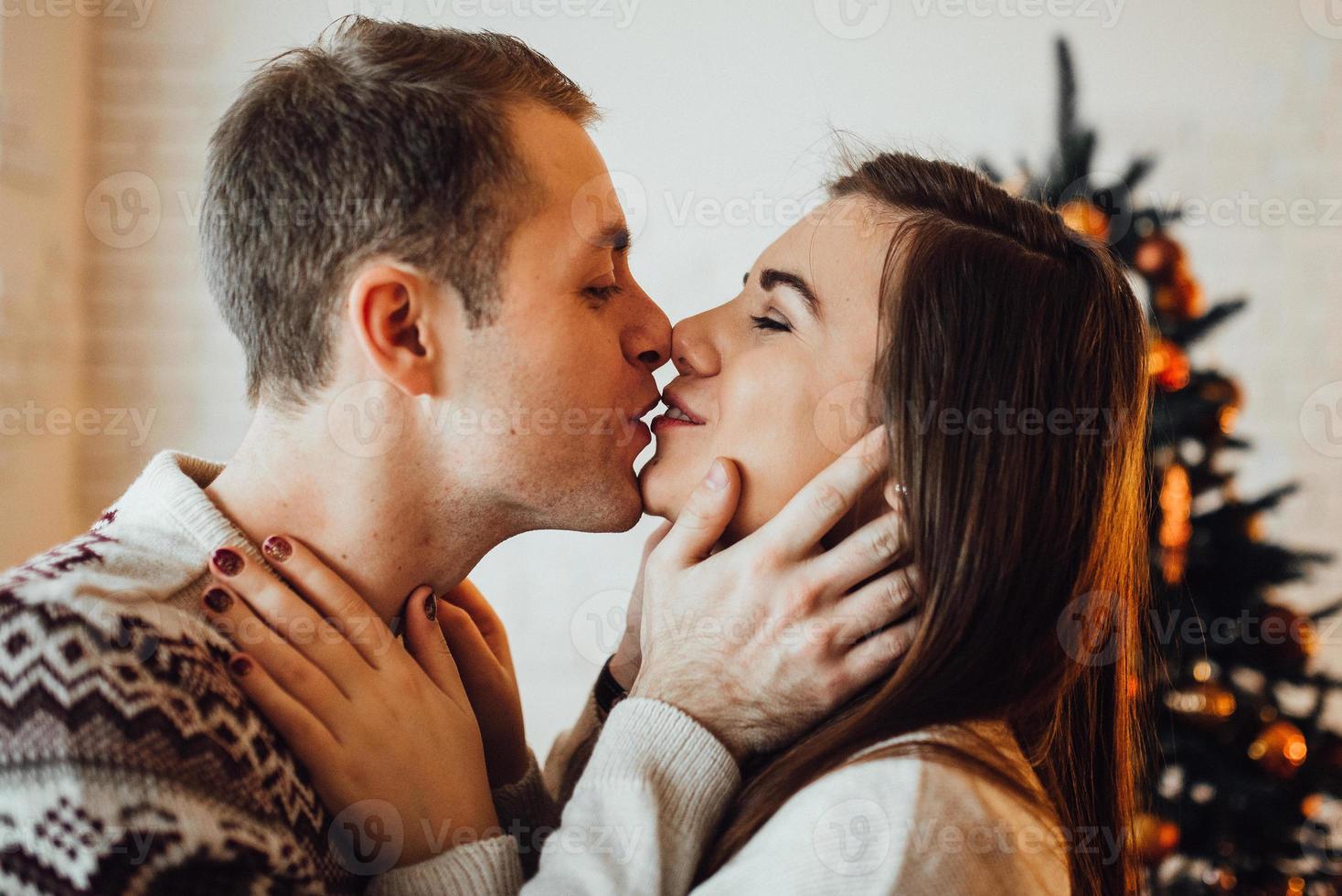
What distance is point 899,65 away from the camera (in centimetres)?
301

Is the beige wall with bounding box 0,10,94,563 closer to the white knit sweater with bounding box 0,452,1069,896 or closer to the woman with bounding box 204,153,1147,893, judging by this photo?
the white knit sweater with bounding box 0,452,1069,896

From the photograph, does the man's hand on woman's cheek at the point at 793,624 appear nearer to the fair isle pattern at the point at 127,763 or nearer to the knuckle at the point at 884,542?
the knuckle at the point at 884,542

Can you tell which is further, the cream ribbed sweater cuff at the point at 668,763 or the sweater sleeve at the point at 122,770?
the cream ribbed sweater cuff at the point at 668,763

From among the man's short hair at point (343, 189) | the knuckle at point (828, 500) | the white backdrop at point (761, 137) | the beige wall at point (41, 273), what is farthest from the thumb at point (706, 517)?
the beige wall at point (41, 273)

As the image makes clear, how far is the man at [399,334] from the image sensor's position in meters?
1.26

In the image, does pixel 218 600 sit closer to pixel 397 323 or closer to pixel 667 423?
pixel 397 323

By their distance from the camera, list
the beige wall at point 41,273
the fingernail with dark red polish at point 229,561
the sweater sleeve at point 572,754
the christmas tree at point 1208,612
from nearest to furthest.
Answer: the fingernail with dark red polish at point 229,561
the sweater sleeve at point 572,754
the christmas tree at point 1208,612
the beige wall at point 41,273

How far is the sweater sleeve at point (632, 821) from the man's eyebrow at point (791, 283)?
524 millimetres

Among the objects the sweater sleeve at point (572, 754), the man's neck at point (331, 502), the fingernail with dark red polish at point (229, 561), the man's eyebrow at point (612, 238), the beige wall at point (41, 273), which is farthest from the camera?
the beige wall at point (41, 273)

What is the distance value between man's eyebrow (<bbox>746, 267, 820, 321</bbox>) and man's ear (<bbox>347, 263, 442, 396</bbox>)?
0.42m

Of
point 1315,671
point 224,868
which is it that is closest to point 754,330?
point 224,868

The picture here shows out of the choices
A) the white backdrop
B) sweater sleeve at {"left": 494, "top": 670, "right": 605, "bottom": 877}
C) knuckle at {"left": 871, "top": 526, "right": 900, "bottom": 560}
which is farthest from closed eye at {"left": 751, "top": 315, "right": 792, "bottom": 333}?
the white backdrop

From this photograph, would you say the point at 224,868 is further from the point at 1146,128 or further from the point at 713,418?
the point at 1146,128

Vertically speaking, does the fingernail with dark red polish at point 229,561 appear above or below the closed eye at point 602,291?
below
